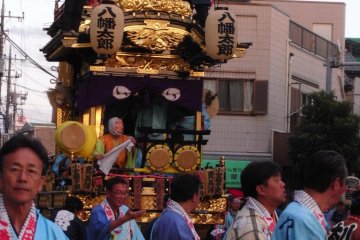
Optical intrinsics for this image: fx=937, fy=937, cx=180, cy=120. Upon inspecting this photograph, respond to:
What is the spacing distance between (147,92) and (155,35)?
0.90 meters

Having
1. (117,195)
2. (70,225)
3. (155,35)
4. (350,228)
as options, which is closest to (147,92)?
(155,35)

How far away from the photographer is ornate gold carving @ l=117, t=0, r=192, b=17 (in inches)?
577

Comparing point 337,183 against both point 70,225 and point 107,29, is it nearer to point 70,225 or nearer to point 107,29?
point 70,225

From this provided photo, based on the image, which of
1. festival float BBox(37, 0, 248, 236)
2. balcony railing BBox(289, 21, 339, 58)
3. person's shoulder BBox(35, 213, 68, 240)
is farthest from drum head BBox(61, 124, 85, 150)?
balcony railing BBox(289, 21, 339, 58)

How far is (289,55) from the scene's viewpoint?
30062 mm

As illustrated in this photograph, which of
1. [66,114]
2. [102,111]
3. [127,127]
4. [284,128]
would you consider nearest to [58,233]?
[102,111]

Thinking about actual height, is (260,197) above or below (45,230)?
above

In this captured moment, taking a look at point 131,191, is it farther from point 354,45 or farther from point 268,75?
point 354,45

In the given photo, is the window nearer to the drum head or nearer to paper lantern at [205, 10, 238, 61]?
paper lantern at [205, 10, 238, 61]

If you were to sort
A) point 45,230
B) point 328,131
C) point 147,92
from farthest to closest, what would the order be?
point 328,131 → point 147,92 → point 45,230

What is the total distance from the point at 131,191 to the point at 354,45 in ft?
118

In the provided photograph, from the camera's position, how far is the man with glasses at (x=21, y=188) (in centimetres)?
455

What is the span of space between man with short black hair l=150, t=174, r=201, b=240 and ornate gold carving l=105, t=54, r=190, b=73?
7053mm

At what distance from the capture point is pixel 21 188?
14.9 feet
